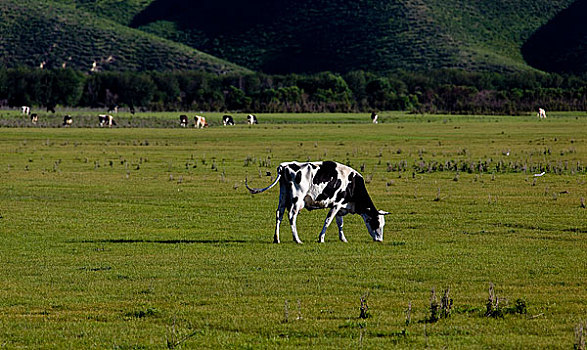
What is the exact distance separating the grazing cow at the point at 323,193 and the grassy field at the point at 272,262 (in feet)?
2.12

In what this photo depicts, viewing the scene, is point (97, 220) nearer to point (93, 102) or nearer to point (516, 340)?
point (516, 340)

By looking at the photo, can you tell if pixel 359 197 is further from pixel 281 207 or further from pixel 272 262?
pixel 272 262

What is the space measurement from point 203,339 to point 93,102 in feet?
487

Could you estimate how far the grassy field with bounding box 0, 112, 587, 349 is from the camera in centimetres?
1308

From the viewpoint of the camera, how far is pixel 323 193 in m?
21.5

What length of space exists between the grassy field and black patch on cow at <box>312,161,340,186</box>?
1.46 metres

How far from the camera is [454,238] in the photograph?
894 inches

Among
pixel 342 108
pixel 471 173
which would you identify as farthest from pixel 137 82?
pixel 471 173

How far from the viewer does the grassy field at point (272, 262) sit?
13078 mm

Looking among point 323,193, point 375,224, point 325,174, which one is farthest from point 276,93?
point 323,193

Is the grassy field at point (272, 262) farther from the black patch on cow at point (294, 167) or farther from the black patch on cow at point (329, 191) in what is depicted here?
the black patch on cow at point (294, 167)

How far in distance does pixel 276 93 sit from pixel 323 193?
425 ft

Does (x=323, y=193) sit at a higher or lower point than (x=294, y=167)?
lower

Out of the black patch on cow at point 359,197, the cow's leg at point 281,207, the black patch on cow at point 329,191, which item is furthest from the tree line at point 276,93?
the cow's leg at point 281,207
